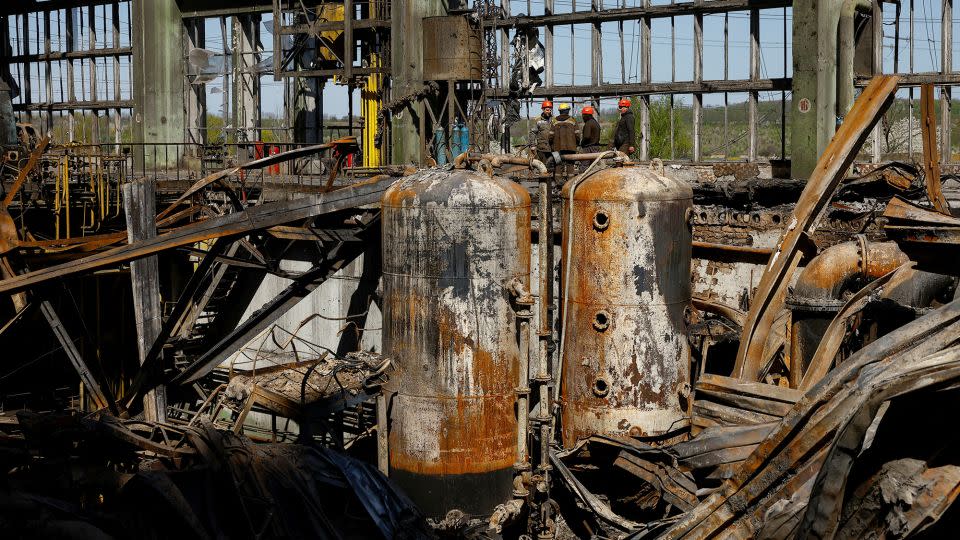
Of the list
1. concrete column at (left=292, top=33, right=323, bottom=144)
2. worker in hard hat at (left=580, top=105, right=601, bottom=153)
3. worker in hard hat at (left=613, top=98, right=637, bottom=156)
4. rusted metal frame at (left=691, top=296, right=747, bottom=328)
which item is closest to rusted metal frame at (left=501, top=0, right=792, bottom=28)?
worker in hard hat at (left=613, top=98, right=637, bottom=156)

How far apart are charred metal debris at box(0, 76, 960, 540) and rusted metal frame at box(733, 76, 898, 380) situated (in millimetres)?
32

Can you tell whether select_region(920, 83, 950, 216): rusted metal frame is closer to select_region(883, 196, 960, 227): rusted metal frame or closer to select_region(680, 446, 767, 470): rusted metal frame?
select_region(883, 196, 960, 227): rusted metal frame

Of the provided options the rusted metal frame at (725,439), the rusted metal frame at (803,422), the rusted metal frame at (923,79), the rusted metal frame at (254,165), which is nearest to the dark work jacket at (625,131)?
the rusted metal frame at (923,79)

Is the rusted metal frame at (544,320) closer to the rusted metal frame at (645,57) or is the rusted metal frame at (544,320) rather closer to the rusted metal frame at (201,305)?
the rusted metal frame at (201,305)

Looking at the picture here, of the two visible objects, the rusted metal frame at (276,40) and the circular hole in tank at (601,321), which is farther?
the rusted metal frame at (276,40)

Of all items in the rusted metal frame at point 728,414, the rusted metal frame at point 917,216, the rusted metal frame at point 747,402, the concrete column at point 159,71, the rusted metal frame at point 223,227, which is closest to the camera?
the rusted metal frame at point 917,216

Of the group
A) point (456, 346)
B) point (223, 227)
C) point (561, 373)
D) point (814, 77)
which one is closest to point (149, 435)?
point (456, 346)

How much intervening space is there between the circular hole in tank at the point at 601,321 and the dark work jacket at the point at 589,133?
254 inches

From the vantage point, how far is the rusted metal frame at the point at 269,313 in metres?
15.4

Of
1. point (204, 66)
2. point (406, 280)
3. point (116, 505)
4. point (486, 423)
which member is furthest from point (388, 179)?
point (204, 66)

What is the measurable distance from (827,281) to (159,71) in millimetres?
22480

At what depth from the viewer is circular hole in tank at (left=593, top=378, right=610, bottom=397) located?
41.1 ft

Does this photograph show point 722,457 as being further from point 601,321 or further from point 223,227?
point 223,227

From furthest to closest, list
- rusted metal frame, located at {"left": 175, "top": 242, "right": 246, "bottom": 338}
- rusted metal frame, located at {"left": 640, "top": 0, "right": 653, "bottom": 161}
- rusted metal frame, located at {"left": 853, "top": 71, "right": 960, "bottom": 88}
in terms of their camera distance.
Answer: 1. rusted metal frame, located at {"left": 640, "top": 0, "right": 653, "bottom": 161}
2. rusted metal frame, located at {"left": 853, "top": 71, "right": 960, "bottom": 88}
3. rusted metal frame, located at {"left": 175, "top": 242, "right": 246, "bottom": 338}
